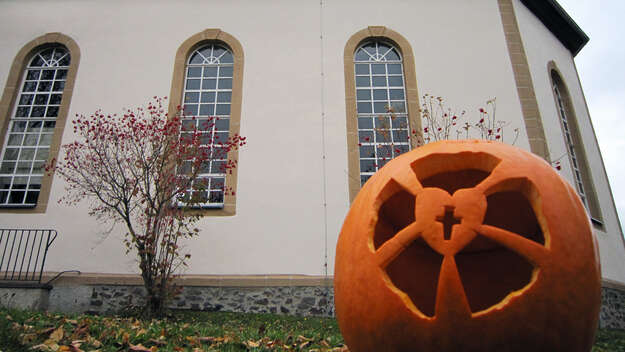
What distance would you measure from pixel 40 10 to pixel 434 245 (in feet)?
37.9

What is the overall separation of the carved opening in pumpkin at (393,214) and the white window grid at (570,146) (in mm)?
8700

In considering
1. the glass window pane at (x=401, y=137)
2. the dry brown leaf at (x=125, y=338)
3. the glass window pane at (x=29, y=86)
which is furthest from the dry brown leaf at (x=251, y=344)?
the glass window pane at (x=29, y=86)

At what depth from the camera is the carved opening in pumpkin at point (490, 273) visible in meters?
2.12

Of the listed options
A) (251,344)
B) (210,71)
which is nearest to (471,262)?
(251,344)

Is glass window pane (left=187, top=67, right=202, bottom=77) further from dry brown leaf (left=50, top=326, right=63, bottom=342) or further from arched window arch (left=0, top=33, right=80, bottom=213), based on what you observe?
dry brown leaf (left=50, top=326, right=63, bottom=342)

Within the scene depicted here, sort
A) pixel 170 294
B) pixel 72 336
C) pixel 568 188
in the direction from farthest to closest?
pixel 170 294 → pixel 72 336 → pixel 568 188

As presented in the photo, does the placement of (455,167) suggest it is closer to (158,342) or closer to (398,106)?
(158,342)

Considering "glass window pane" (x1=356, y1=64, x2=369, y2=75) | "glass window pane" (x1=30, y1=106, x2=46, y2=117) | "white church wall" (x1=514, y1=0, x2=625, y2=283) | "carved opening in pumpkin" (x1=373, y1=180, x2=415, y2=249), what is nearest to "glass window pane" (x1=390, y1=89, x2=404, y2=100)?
"glass window pane" (x1=356, y1=64, x2=369, y2=75)

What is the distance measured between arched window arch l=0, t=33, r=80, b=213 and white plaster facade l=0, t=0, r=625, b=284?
228 mm

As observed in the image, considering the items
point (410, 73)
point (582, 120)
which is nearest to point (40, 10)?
point (410, 73)

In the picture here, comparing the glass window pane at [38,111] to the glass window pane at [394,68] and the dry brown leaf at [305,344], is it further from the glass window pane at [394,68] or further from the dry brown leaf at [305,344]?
the dry brown leaf at [305,344]

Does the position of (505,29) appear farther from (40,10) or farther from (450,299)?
(40,10)

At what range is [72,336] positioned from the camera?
321cm

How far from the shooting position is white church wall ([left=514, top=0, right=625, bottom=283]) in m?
8.68
